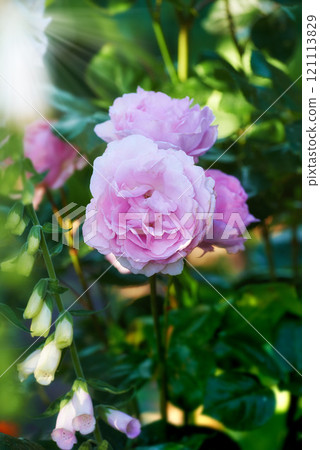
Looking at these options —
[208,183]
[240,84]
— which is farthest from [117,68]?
[208,183]

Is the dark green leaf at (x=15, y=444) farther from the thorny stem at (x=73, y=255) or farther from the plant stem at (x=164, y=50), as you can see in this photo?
the plant stem at (x=164, y=50)

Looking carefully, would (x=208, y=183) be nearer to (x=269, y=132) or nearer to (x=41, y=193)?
(x=41, y=193)

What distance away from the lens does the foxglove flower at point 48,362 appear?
0.33 m

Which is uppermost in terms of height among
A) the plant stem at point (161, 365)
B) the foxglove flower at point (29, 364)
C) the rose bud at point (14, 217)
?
the rose bud at point (14, 217)

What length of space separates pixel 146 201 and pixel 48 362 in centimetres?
12

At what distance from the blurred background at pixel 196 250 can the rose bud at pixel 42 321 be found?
24mm

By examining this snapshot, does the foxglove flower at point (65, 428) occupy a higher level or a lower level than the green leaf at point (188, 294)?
higher

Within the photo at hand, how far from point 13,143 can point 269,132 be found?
305 millimetres

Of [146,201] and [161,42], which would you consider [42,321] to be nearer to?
[146,201]

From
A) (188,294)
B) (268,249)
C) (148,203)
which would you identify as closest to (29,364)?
(148,203)

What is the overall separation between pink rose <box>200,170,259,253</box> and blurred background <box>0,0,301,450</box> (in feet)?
0.08

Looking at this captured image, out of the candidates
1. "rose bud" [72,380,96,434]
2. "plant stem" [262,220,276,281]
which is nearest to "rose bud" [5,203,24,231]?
"rose bud" [72,380,96,434]

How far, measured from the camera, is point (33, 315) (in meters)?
0.33

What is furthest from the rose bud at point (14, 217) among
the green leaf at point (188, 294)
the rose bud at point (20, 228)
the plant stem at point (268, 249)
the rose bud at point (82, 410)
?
the plant stem at point (268, 249)
